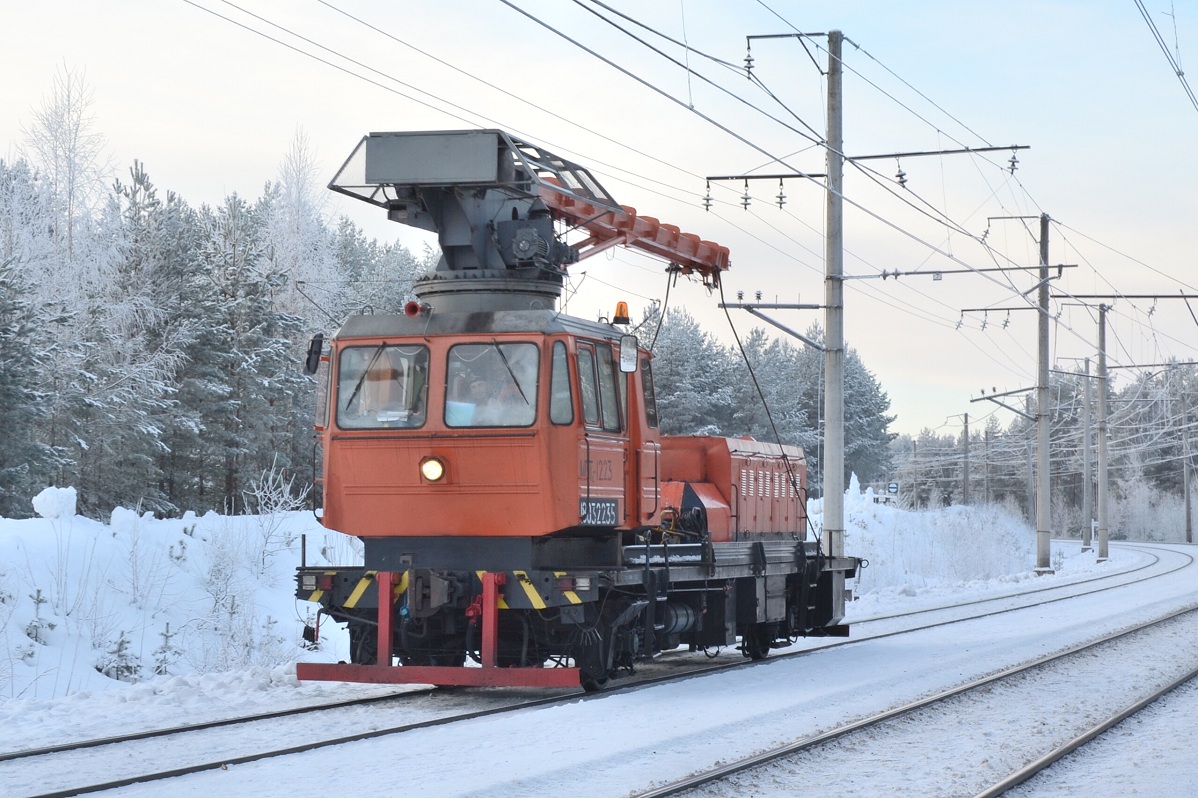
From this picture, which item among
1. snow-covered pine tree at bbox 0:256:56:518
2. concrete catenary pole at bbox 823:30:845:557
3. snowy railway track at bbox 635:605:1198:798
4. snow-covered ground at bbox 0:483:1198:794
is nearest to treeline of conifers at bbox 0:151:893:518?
snow-covered pine tree at bbox 0:256:56:518

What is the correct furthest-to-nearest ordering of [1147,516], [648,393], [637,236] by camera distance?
[1147,516] < [637,236] < [648,393]

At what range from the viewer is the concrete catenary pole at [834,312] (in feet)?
75.2

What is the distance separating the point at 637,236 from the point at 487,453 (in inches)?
144

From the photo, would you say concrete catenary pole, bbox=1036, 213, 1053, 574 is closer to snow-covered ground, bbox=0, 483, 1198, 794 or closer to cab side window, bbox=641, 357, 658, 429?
snow-covered ground, bbox=0, 483, 1198, 794

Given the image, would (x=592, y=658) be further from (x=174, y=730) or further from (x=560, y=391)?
(x=174, y=730)

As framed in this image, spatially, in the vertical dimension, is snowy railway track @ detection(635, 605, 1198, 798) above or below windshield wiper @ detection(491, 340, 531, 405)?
below

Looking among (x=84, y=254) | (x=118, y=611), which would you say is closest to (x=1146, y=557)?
(x=84, y=254)

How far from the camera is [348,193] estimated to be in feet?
41.2

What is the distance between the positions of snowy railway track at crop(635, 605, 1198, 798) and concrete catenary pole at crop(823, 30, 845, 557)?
25.5 ft

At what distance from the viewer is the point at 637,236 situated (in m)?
14.4

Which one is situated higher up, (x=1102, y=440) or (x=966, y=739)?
(x=1102, y=440)

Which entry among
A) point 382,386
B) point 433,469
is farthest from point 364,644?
point 382,386

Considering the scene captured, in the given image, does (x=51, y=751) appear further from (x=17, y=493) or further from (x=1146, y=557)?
(x=1146, y=557)

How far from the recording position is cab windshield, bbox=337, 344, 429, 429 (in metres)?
12.0
